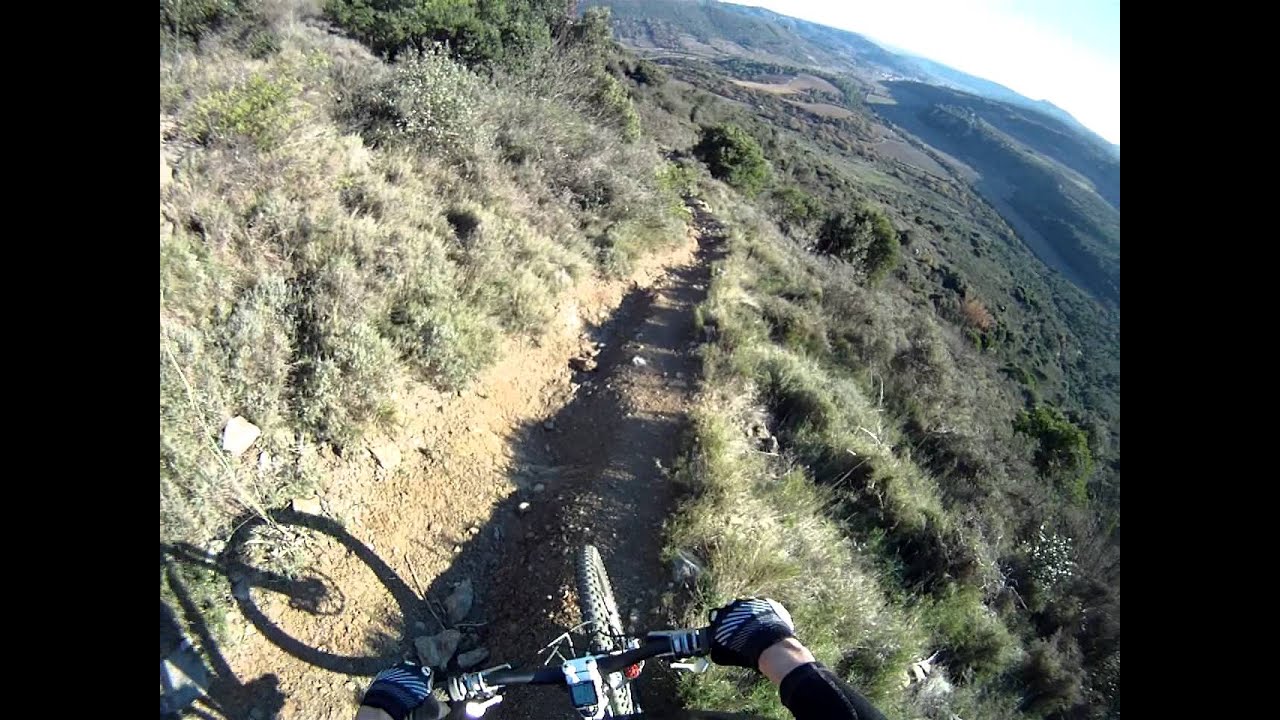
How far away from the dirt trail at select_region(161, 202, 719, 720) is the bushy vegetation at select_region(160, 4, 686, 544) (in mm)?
292

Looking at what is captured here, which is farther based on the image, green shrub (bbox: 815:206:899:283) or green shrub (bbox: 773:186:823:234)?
green shrub (bbox: 815:206:899:283)

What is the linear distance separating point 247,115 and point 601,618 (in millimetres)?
5096

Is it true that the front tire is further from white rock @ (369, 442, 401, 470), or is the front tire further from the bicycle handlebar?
white rock @ (369, 442, 401, 470)

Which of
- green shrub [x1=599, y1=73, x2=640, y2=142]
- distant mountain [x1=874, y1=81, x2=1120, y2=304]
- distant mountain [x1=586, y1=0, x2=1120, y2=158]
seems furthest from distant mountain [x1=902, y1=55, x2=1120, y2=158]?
green shrub [x1=599, y1=73, x2=640, y2=142]

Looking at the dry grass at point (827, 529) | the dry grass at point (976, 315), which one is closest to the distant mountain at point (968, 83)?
the dry grass at point (976, 315)

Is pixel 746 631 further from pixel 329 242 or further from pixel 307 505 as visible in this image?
pixel 329 242

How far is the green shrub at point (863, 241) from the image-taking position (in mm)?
20828

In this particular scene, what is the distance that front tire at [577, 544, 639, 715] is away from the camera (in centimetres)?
253

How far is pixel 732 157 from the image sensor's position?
20531 mm

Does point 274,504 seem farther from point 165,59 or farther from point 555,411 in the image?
point 165,59

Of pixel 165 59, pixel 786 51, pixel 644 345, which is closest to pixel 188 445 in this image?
pixel 165 59

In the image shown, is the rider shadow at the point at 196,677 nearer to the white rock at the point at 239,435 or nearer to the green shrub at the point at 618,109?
the white rock at the point at 239,435

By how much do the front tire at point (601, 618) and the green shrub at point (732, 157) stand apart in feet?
61.6

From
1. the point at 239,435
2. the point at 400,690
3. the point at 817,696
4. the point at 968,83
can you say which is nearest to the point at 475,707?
the point at 400,690
